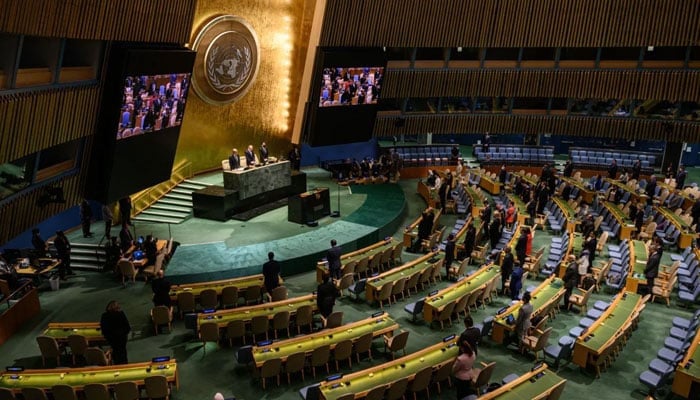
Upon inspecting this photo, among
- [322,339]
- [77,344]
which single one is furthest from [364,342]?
[77,344]

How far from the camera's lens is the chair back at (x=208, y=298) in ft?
38.8

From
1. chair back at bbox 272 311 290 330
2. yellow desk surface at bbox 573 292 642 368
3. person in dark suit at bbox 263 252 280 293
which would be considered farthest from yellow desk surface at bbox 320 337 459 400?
person in dark suit at bbox 263 252 280 293

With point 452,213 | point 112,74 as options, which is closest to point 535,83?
point 452,213

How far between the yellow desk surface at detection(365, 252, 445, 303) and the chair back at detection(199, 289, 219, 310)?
3.45 meters

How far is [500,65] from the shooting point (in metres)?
25.0

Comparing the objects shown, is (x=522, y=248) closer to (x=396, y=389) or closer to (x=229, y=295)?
(x=396, y=389)

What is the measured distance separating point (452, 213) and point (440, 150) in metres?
7.17

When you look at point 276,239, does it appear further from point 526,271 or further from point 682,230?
point 682,230

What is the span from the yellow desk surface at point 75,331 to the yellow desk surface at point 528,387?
6896 millimetres

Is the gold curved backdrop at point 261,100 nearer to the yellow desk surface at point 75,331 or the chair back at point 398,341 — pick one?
the yellow desk surface at point 75,331

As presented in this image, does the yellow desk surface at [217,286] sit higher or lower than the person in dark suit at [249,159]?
lower

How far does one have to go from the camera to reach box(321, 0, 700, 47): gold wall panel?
71.4 feet

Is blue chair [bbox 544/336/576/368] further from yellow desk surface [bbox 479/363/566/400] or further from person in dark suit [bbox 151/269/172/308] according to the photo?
person in dark suit [bbox 151/269/172/308]

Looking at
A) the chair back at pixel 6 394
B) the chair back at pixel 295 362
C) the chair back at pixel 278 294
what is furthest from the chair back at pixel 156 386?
the chair back at pixel 278 294
